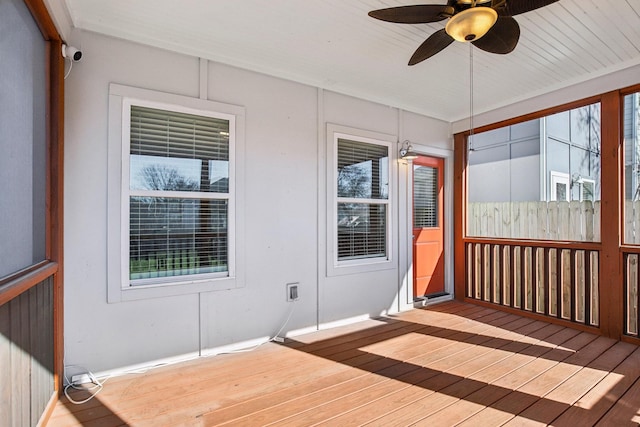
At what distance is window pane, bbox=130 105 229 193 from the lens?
263cm

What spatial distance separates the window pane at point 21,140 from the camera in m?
1.51

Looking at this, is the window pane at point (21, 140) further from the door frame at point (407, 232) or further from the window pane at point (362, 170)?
the door frame at point (407, 232)

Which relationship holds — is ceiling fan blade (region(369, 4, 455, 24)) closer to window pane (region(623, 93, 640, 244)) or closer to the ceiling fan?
the ceiling fan

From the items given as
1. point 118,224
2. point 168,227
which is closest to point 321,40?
point 168,227

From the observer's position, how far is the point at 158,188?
8.80 ft

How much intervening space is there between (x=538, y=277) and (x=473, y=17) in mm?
3280

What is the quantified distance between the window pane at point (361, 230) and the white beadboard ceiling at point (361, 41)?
4.36 feet

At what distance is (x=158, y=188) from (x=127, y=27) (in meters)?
1.21

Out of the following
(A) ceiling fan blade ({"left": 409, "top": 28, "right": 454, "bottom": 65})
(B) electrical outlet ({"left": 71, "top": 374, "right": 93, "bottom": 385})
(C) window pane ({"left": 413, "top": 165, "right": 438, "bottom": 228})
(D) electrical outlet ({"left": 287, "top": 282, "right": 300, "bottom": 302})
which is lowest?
(B) electrical outlet ({"left": 71, "top": 374, "right": 93, "bottom": 385})

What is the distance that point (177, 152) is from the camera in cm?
277

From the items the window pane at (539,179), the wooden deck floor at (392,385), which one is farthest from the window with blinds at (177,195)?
the window pane at (539,179)

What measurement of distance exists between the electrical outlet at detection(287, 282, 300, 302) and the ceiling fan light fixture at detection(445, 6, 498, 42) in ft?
8.09

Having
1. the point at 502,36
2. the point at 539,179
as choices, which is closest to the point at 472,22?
the point at 502,36

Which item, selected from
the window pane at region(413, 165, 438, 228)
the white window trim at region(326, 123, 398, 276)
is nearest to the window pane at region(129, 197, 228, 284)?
the white window trim at region(326, 123, 398, 276)
